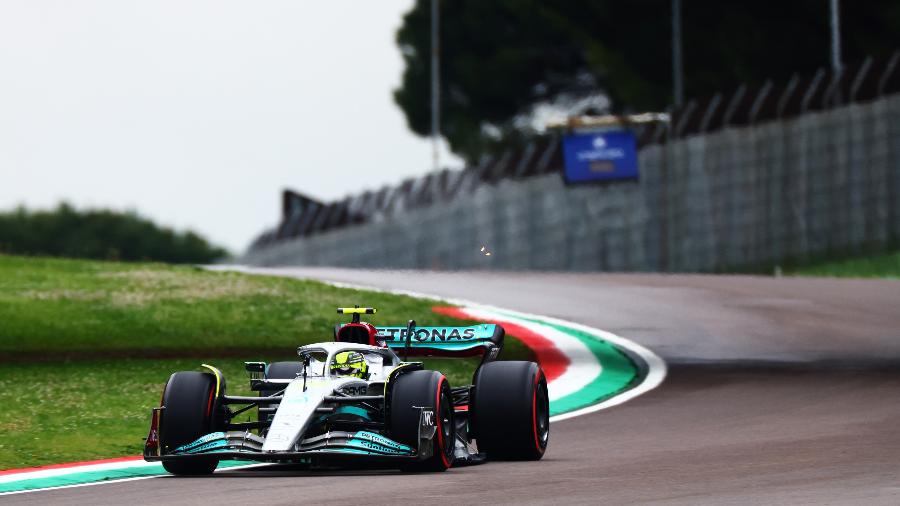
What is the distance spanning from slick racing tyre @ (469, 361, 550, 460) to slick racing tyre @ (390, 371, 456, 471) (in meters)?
0.70

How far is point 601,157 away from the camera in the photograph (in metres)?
52.2

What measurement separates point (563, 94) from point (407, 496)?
66004mm

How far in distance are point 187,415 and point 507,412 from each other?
229 centimetres

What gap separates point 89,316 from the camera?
2414cm

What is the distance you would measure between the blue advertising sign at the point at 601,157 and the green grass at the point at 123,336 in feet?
76.4

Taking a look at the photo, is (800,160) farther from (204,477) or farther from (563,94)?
(204,477)

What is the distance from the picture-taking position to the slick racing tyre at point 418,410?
11656mm

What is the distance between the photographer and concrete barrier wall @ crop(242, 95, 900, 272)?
46.5m

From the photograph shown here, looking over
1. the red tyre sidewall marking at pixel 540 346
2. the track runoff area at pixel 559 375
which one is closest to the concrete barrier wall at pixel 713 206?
the track runoff area at pixel 559 375

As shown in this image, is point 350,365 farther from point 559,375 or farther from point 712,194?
point 712,194

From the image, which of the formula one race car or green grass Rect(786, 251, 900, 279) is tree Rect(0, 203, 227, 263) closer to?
green grass Rect(786, 251, 900, 279)

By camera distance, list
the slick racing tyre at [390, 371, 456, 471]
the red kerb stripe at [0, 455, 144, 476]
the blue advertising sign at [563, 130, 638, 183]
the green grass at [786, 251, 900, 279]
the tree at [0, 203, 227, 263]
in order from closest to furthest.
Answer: the slick racing tyre at [390, 371, 456, 471] < the red kerb stripe at [0, 455, 144, 476] < the green grass at [786, 251, 900, 279] < the blue advertising sign at [563, 130, 638, 183] < the tree at [0, 203, 227, 263]

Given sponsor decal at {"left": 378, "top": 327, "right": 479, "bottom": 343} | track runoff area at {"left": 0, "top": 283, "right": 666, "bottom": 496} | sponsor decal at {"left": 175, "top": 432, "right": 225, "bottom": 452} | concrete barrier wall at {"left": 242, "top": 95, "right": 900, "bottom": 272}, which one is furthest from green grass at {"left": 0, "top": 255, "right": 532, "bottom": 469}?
concrete barrier wall at {"left": 242, "top": 95, "right": 900, "bottom": 272}

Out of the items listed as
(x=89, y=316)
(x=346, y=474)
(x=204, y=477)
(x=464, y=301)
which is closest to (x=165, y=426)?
(x=204, y=477)
